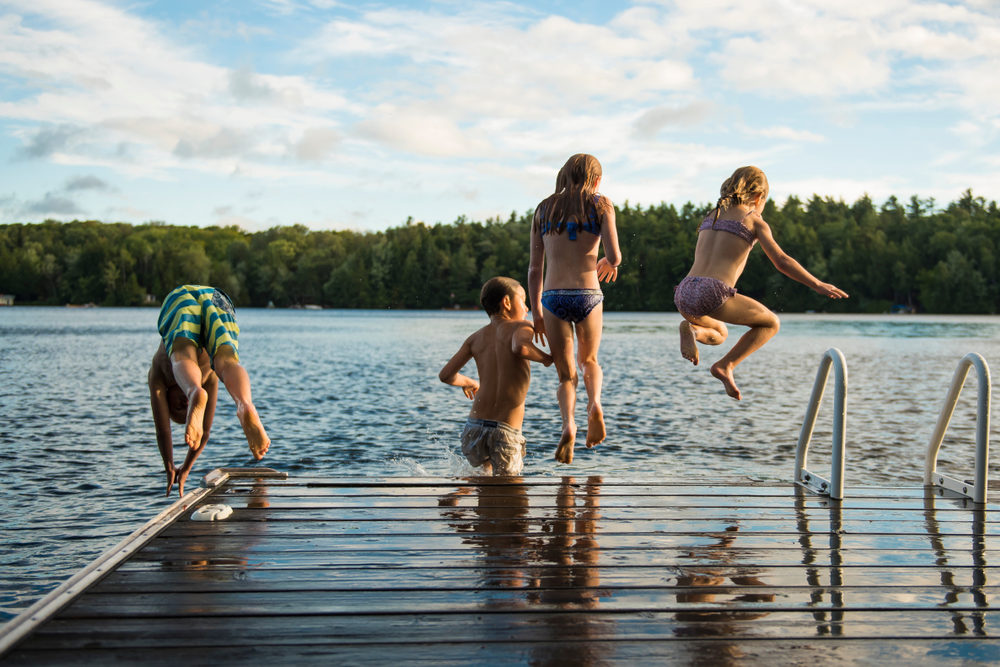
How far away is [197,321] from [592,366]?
8.34ft

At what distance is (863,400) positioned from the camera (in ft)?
81.8

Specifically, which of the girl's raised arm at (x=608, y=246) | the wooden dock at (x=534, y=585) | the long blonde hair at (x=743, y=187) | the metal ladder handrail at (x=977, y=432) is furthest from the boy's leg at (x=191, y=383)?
the metal ladder handrail at (x=977, y=432)

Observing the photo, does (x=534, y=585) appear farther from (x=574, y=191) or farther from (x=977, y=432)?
(x=977, y=432)

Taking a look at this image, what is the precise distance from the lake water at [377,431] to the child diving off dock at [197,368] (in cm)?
276

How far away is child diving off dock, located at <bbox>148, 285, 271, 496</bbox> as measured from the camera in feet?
16.2

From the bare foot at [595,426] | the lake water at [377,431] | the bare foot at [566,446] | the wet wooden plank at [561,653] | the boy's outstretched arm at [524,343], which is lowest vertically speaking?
the lake water at [377,431]

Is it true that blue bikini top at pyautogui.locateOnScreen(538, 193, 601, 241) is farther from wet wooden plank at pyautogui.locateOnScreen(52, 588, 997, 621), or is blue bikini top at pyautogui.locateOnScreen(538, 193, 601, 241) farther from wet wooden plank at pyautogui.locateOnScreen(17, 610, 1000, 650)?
wet wooden plank at pyautogui.locateOnScreen(17, 610, 1000, 650)

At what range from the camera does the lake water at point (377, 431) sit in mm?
10750

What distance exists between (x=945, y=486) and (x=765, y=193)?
2.55 metres

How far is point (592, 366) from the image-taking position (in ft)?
20.1

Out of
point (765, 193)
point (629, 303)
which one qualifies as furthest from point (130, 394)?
point (629, 303)

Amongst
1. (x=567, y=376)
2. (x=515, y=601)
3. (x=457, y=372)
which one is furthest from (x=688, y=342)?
(x=515, y=601)

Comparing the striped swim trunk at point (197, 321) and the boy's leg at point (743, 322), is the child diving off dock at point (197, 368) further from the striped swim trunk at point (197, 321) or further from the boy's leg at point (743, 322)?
the boy's leg at point (743, 322)

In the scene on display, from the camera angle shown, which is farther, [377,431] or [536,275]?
[377,431]
